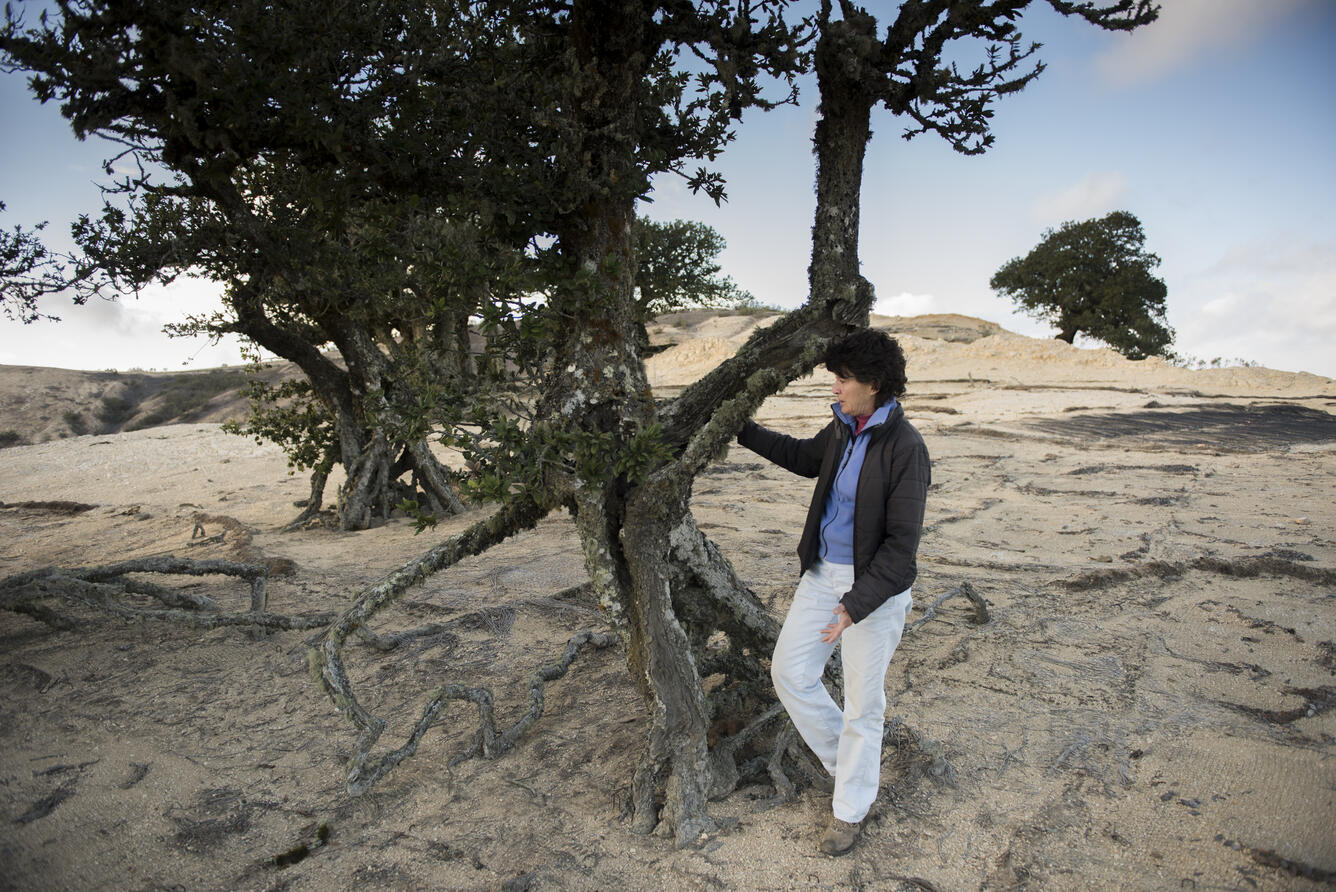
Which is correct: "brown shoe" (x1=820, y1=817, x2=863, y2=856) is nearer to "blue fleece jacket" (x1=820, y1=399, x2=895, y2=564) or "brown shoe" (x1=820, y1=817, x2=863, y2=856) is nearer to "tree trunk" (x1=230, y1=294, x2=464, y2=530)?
"blue fleece jacket" (x1=820, y1=399, x2=895, y2=564)

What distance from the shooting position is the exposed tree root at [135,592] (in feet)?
17.1

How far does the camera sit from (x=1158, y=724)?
411 centimetres

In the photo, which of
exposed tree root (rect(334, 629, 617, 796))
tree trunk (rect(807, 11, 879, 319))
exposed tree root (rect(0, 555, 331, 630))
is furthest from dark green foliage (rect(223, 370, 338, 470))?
tree trunk (rect(807, 11, 879, 319))

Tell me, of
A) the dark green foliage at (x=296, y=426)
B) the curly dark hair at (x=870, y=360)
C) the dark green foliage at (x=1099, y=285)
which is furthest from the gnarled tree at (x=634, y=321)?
the dark green foliage at (x=1099, y=285)

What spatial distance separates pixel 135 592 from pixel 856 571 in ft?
16.7

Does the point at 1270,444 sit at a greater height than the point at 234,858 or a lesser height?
greater

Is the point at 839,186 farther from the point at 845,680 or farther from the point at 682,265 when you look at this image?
the point at 682,265

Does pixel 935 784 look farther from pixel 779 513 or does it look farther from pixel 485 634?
pixel 779 513

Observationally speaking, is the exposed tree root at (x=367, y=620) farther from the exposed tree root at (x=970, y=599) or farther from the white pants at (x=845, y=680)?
the exposed tree root at (x=970, y=599)

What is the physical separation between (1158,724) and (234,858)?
15.2ft

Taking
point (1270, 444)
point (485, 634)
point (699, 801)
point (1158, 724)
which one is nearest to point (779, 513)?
point (485, 634)

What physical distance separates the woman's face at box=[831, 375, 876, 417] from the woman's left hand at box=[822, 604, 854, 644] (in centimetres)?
86

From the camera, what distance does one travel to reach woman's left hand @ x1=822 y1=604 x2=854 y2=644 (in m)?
3.14

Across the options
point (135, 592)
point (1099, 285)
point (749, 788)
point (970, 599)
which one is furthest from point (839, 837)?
point (1099, 285)
